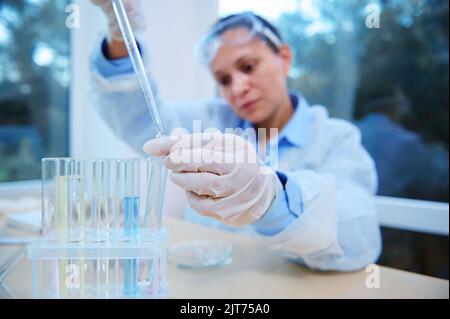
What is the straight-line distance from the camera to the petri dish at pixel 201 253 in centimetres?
67

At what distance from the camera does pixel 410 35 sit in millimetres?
1054

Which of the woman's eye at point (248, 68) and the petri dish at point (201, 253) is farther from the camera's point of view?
the woman's eye at point (248, 68)

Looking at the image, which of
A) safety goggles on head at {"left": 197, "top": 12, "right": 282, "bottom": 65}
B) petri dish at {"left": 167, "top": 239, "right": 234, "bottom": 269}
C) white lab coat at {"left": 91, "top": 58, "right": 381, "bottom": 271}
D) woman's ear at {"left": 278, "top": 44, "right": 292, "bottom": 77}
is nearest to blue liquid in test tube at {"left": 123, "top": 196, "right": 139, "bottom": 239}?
white lab coat at {"left": 91, "top": 58, "right": 381, "bottom": 271}

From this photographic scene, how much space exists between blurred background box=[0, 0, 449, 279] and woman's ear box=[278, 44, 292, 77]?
6.4 inches

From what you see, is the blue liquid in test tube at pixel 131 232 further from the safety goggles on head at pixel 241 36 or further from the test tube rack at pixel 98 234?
the safety goggles on head at pixel 241 36

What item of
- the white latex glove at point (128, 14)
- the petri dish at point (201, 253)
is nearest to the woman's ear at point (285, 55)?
the white latex glove at point (128, 14)

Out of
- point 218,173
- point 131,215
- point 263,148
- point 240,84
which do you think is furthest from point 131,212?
point 240,84

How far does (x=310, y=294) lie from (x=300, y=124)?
56 cm

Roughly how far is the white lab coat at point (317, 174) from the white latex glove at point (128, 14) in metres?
0.18

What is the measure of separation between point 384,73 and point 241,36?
→ 1.85ft

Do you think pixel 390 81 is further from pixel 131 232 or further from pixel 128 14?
pixel 131 232

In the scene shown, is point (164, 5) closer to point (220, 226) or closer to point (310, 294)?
point (220, 226)

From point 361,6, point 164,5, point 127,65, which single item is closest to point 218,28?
point 164,5

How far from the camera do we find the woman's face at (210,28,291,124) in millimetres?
912
